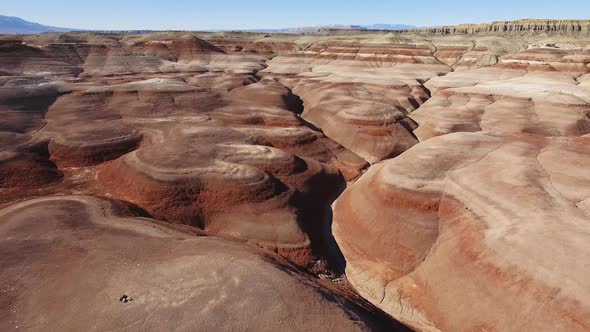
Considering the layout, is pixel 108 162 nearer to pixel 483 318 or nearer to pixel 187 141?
pixel 187 141

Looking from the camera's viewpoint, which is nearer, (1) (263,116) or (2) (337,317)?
(2) (337,317)

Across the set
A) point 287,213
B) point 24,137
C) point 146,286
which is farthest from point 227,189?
point 24,137

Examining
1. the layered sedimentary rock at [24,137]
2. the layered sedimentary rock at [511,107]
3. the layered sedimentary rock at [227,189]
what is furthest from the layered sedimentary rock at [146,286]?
the layered sedimentary rock at [511,107]

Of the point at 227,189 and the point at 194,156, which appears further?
the point at 194,156

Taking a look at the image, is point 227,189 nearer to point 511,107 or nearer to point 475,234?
point 475,234

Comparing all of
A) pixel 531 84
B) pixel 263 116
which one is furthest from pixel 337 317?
pixel 531 84

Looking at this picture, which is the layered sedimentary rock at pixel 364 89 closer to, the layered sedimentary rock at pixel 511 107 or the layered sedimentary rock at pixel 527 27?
the layered sedimentary rock at pixel 511 107
